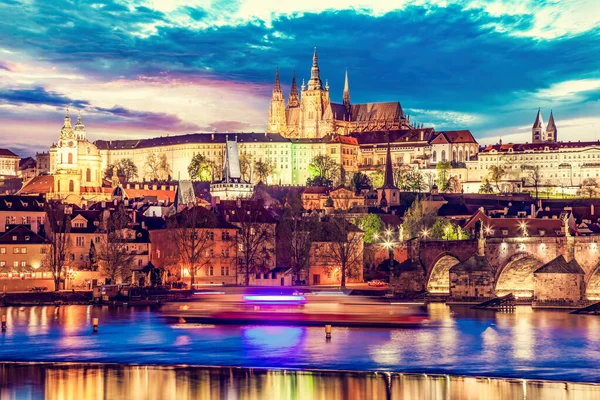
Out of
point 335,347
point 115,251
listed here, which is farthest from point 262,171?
point 335,347

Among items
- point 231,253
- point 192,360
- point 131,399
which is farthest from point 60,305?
point 131,399

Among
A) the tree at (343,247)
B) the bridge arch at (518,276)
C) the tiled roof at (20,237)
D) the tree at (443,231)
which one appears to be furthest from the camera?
the tree at (443,231)

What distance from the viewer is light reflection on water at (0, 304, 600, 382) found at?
41.4m

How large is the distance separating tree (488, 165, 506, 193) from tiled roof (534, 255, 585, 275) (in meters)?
124

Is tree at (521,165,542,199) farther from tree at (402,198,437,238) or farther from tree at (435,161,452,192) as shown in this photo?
tree at (402,198,437,238)

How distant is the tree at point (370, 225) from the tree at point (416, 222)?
227cm

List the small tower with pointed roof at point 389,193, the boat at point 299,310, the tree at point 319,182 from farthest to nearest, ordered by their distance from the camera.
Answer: the tree at point 319,182
the small tower with pointed roof at point 389,193
the boat at point 299,310

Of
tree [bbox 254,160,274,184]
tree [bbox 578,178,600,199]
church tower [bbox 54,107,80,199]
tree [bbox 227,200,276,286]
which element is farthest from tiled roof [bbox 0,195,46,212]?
tree [bbox 578,178,600,199]

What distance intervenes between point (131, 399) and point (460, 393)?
9.59 m

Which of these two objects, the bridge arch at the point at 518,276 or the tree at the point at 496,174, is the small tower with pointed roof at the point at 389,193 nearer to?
the tree at the point at 496,174

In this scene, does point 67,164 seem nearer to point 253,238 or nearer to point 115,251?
point 253,238

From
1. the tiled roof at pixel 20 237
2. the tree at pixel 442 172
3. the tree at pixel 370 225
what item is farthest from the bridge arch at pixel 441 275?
the tree at pixel 442 172

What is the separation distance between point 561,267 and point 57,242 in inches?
1200

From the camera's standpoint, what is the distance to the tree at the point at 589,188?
180 metres
